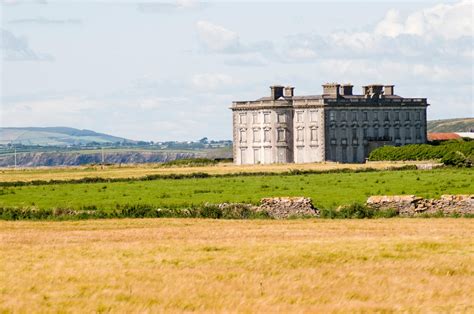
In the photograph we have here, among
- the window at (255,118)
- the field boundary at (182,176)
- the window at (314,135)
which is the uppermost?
the window at (255,118)

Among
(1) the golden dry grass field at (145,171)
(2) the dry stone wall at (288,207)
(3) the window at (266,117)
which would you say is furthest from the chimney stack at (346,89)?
(2) the dry stone wall at (288,207)

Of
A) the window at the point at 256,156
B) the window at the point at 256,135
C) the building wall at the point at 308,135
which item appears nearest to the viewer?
the building wall at the point at 308,135

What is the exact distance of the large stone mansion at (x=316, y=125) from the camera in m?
159

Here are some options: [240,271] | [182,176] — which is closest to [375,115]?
[182,176]

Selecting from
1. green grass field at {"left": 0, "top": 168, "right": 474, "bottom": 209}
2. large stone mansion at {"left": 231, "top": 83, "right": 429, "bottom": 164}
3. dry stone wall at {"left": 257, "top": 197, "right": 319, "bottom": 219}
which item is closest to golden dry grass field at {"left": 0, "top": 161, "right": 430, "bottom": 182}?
green grass field at {"left": 0, "top": 168, "right": 474, "bottom": 209}

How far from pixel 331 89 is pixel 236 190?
→ 276ft

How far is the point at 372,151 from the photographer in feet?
505

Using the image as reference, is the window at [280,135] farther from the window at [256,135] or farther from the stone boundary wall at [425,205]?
the stone boundary wall at [425,205]

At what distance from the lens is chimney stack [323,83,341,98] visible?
162125 millimetres

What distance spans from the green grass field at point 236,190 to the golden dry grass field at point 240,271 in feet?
73.0

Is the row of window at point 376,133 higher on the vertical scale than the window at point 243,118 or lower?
lower

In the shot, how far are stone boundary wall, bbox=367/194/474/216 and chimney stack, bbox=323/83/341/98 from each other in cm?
10086

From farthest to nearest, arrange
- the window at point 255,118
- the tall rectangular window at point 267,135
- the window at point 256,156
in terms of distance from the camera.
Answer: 1. the window at point 255,118
2. the tall rectangular window at point 267,135
3. the window at point 256,156

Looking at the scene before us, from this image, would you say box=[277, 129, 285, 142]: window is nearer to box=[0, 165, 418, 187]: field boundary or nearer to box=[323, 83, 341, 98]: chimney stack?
box=[323, 83, 341, 98]: chimney stack
